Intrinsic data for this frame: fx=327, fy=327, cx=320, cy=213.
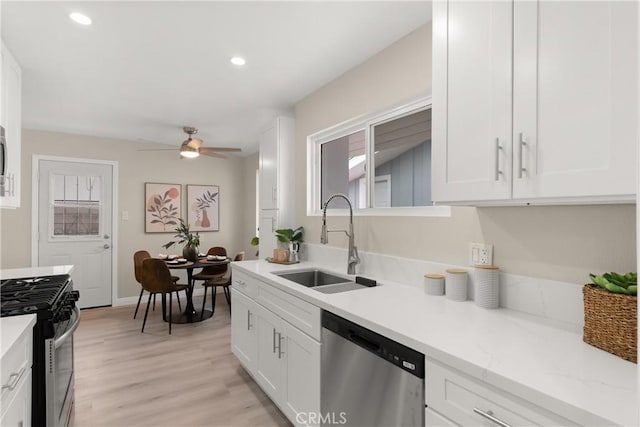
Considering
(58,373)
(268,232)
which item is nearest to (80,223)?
(268,232)

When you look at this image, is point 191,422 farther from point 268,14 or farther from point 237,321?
point 268,14

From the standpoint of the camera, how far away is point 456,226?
1.77 meters

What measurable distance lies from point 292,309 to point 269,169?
1.94 meters

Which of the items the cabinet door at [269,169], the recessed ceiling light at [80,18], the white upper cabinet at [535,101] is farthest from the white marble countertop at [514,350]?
the recessed ceiling light at [80,18]

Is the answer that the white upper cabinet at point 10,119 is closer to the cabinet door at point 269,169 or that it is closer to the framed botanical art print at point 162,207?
the cabinet door at point 269,169

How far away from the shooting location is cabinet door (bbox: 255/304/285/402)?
2053 millimetres

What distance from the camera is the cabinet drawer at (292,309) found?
1.70 meters

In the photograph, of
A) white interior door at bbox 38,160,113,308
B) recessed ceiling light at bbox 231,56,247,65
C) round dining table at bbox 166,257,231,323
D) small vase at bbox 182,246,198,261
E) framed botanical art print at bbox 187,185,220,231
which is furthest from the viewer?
framed botanical art print at bbox 187,185,220,231

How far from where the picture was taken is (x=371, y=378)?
1355 mm

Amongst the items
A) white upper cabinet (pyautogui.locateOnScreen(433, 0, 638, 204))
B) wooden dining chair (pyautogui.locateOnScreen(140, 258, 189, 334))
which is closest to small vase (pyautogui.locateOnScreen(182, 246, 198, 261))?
wooden dining chair (pyautogui.locateOnScreen(140, 258, 189, 334))

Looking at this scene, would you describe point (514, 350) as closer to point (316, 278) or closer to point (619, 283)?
point (619, 283)

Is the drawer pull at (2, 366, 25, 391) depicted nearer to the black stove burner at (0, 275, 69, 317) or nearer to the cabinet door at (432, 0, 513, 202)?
the black stove burner at (0, 275, 69, 317)

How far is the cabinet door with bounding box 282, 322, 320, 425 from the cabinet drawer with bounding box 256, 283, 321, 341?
0.15ft

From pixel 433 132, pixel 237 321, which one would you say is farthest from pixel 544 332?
pixel 237 321
